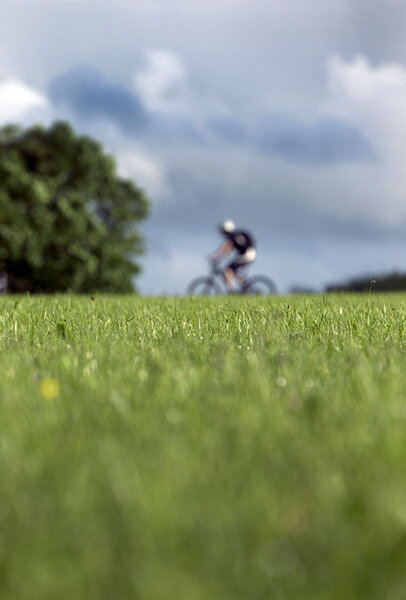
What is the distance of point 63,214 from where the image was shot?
103 feet

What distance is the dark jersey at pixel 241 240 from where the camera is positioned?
20.9 m

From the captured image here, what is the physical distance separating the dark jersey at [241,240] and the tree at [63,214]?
11.7 meters

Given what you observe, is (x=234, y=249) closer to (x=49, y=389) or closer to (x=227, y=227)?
(x=227, y=227)

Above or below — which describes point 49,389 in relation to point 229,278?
below

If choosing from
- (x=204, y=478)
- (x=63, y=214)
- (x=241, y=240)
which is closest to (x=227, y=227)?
(x=241, y=240)

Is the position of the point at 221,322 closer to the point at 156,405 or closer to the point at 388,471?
the point at 156,405

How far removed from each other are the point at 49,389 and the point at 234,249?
58.4 ft

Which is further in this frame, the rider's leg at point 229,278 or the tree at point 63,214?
the tree at point 63,214

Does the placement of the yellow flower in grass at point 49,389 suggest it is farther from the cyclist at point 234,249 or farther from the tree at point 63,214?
the tree at point 63,214

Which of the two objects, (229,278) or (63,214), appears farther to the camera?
(63,214)

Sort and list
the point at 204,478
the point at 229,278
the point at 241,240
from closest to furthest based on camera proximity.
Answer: the point at 204,478, the point at 241,240, the point at 229,278

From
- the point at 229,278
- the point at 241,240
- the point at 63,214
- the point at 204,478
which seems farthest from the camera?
the point at 63,214

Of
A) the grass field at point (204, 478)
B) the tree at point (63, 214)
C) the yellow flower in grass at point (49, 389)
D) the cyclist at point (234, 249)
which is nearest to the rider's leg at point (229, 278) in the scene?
the cyclist at point (234, 249)

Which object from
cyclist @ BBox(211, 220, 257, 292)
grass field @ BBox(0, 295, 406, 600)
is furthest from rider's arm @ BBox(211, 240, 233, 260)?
grass field @ BBox(0, 295, 406, 600)
